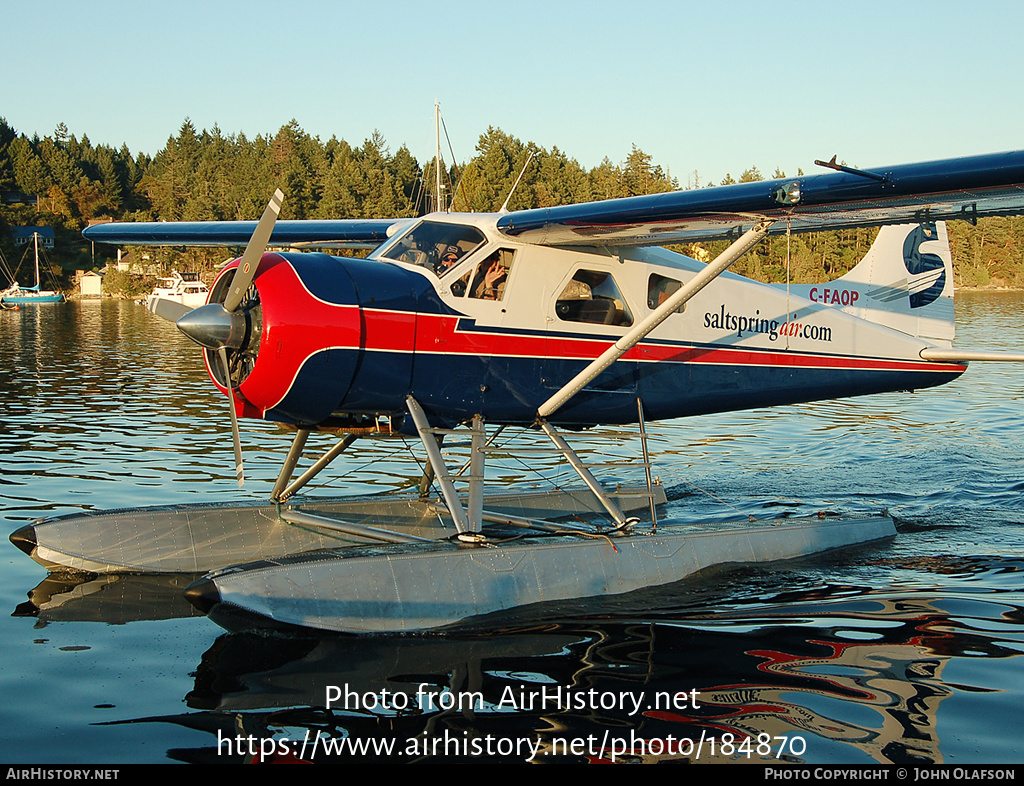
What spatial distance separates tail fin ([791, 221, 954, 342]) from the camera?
1002 centimetres

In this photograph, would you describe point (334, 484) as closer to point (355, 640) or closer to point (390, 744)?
point (355, 640)

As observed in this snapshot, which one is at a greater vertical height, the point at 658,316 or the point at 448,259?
the point at 448,259

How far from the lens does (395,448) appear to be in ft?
46.0

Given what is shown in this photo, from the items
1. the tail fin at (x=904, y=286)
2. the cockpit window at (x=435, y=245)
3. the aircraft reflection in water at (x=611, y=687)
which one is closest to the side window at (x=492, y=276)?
the cockpit window at (x=435, y=245)

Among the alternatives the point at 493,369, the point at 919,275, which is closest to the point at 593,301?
Answer: the point at 493,369

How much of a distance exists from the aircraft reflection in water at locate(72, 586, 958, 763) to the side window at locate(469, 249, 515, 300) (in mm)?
2556

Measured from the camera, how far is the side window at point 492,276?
285 inches

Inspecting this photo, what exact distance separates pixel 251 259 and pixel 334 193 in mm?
78669

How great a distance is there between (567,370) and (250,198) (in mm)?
85077

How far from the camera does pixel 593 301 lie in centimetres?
781

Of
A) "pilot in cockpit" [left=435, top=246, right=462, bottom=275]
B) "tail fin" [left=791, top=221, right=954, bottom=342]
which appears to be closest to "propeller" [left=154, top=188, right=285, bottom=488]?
"pilot in cockpit" [left=435, top=246, right=462, bottom=275]

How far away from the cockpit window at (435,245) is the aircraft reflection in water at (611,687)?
281 cm

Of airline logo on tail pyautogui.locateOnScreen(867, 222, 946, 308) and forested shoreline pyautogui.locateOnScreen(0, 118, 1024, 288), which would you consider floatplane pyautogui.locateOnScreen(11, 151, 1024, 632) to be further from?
forested shoreline pyautogui.locateOnScreen(0, 118, 1024, 288)

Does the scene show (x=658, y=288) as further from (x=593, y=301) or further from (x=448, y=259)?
(x=448, y=259)
